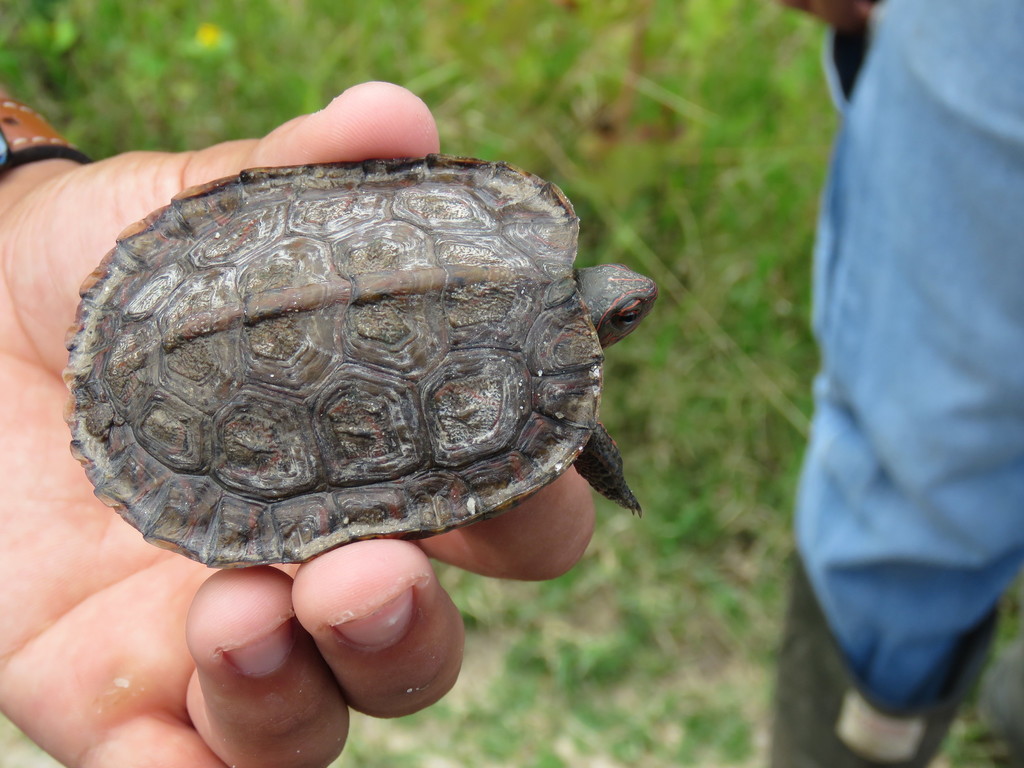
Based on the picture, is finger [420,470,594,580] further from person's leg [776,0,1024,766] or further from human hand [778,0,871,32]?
human hand [778,0,871,32]

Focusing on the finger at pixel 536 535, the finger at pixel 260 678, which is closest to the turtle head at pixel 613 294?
the finger at pixel 536 535

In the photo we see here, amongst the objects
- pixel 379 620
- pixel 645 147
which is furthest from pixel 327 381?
pixel 645 147

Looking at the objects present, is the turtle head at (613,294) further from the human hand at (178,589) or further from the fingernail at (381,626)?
the fingernail at (381,626)

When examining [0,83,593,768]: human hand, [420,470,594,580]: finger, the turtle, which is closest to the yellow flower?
[0,83,593,768]: human hand

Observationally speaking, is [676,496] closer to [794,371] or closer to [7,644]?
[794,371]

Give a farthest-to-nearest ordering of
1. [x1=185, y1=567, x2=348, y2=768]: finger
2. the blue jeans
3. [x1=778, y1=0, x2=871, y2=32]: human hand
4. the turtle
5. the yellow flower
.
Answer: the yellow flower
[x1=778, y1=0, x2=871, y2=32]: human hand
the blue jeans
the turtle
[x1=185, y1=567, x2=348, y2=768]: finger

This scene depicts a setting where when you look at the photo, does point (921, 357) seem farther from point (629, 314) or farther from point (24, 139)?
point (24, 139)

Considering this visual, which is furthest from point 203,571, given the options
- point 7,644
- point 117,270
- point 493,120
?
point 493,120
